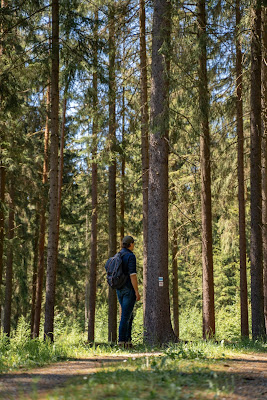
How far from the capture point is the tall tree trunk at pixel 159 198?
862 cm

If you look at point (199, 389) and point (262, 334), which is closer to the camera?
point (199, 389)

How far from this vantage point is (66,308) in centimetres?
3672

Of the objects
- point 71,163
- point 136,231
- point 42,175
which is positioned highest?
point 71,163

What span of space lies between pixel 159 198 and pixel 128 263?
59.5 inches

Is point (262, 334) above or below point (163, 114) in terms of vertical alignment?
below

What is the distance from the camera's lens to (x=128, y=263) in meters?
8.12

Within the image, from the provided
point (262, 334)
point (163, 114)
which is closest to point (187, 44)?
point (163, 114)

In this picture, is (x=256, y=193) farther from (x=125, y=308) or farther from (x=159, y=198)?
(x=125, y=308)

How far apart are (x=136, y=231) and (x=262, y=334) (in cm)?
1190

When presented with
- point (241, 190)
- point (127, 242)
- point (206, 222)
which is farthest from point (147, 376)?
point (241, 190)

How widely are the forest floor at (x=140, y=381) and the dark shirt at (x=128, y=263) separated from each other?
2314mm

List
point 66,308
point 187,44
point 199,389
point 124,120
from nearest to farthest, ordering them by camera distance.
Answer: point 199,389 → point 187,44 → point 124,120 → point 66,308

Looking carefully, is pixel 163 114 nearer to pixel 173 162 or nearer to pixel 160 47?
pixel 160 47

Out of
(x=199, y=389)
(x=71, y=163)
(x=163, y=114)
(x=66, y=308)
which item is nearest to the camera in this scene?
(x=199, y=389)
